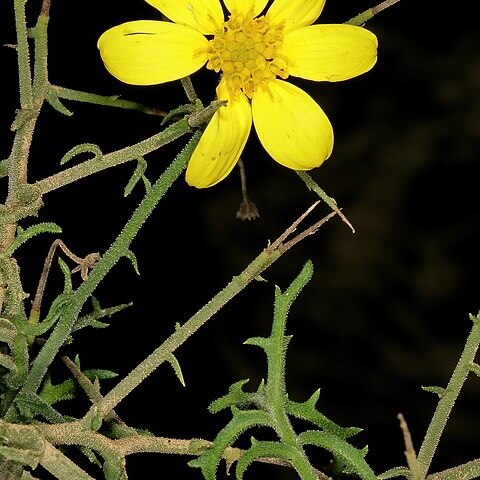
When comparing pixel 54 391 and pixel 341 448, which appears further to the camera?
pixel 54 391

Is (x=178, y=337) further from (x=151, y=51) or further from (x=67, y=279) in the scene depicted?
(x=151, y=51)

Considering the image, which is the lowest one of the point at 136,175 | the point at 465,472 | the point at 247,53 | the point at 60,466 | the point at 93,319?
the point at 465,472

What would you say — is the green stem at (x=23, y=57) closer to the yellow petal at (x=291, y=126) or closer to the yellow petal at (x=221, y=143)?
the yellow petal at (x=221, y=143)

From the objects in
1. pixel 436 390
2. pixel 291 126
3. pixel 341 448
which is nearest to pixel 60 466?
pixel 341 448

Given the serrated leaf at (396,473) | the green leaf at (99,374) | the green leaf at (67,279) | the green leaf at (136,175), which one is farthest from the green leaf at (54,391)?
the serrated leaf at (396,473)

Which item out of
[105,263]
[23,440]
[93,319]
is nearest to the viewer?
[23,440]

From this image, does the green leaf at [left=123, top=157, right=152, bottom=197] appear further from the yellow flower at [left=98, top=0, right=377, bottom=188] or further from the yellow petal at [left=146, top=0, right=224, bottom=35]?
the yellow petal at [left=146, top=0, right=224, bottom=35]

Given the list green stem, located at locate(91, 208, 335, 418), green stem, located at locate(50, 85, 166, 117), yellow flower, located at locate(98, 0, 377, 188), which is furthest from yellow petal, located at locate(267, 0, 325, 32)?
green stem, located at locate(91, 208, 335, 418)
